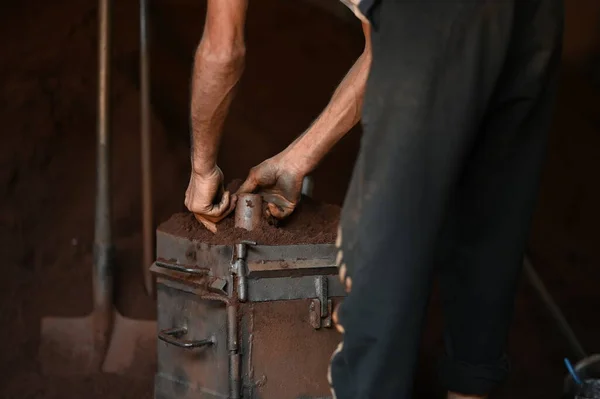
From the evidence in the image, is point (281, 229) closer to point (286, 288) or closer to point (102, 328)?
point (286, 288)

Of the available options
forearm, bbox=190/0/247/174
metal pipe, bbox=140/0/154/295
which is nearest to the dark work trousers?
forearm, bbox=190/0/247/174

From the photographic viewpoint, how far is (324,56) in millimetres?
3492

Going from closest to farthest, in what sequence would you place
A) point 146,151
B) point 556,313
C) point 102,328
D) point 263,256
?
point 263,256 → point 102,328 → point 146,151 → point 556,313

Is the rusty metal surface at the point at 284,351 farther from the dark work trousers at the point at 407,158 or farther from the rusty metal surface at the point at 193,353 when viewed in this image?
the dark work trousers at the point at 407,158

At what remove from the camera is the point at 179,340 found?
5.65 ft

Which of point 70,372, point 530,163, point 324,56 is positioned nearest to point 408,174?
point 530,163

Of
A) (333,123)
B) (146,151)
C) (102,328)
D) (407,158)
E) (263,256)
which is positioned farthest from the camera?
(146,151)

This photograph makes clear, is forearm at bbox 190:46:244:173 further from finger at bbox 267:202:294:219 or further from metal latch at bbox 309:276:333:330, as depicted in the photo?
metal latch at bbox 309:276:333:330

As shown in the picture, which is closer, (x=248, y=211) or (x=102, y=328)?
(x=248, y=211)

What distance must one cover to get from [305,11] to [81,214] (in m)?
1.38

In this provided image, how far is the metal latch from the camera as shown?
171cm

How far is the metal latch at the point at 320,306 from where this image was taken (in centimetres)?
171

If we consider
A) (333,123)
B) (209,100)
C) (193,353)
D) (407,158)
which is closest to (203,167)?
(209,100)

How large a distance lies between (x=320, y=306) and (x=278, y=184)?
32 centimetres
